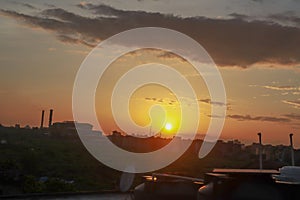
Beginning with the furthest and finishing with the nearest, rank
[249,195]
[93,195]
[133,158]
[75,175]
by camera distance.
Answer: [133,158] → [75,175] → [93,195] → [249,195]

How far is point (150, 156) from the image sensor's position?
34.8 metres

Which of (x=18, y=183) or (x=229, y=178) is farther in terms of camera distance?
(x=18, y=183)

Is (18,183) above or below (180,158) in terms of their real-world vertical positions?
below

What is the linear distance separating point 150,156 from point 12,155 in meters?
14.3

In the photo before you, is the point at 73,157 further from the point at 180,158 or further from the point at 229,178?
the point at 229,178

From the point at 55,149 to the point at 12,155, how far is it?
274 inches

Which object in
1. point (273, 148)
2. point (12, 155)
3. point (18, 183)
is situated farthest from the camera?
point (12, 155)

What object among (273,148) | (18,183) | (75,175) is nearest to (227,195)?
(18,183)

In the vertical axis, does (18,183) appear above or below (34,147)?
below

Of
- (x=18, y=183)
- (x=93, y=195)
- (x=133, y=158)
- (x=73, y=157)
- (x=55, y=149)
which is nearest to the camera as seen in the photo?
(x=93, y=195)

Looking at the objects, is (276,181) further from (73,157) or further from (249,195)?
(73,157)

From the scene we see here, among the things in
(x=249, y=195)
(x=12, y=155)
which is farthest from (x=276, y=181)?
(x=12, y=155)

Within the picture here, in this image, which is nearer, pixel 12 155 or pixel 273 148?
pixel 273 148

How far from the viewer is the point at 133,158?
34.5 m
